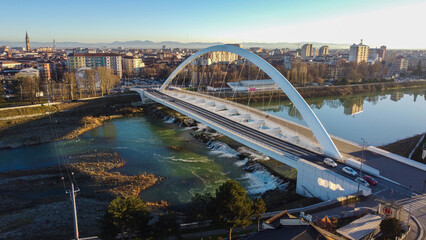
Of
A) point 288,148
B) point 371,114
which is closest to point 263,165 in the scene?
point 288,148

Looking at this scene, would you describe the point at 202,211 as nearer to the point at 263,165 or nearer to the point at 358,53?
the point at 263,165

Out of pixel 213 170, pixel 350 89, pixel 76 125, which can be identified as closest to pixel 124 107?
pixel 76 125

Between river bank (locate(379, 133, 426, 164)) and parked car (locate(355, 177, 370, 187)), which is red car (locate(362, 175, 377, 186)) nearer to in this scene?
parked car (locate(355, 177, 370, 187))

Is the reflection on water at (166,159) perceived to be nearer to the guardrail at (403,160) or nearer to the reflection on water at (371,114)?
the guardrail at (403,160)

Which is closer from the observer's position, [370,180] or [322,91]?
[370,180]

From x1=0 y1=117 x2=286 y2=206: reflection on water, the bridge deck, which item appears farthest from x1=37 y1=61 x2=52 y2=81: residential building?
the bridge deck
